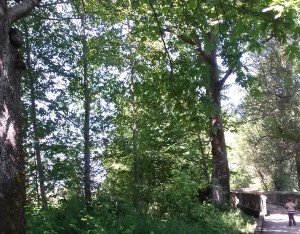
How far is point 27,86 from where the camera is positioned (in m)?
13.0

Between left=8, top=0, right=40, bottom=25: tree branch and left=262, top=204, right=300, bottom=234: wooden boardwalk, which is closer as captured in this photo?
left=8, top=0, right=40, bottom=25: tree branch

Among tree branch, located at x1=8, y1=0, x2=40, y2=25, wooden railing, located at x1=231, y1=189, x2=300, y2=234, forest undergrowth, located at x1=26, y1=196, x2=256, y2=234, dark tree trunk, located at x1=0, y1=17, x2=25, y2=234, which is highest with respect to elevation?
tree branch, located at x1=8, y1=0, x2=40, y2=25

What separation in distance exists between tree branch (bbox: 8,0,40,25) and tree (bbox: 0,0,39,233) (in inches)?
1.3

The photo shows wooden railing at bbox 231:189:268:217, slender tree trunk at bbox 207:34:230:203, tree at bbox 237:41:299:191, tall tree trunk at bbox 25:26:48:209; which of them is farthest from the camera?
tree at bbox 237:41:299:191

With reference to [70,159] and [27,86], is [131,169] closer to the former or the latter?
[70,159]

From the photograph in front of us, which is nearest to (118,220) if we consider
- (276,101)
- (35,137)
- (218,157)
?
(35,137)

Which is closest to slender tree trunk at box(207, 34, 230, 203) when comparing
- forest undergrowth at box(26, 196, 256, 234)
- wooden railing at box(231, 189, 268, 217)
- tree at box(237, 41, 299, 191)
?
wooden railing at box(231, 189, 268, 217)

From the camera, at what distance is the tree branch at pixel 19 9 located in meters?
5.56

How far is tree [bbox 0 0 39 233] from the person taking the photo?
470cm

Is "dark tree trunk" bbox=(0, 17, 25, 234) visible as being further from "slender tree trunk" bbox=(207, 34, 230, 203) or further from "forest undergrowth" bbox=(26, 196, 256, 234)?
"slender tree trunk" bbox=(207, 34, 230, 203)

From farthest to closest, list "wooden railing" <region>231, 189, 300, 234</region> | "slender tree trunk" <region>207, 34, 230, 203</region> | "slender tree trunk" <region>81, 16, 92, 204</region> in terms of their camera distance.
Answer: "wooden railing" <region>231, 189, 300, 234</region>
"slender tree trunk" <region>207, 34, 230, 203</region>
"slender tree trunk" <region>81, 16, 92, 204</region>

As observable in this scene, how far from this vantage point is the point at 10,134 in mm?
4922

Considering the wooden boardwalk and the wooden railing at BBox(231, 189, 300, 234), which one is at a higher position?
the wooden railing at BBox(231, 189, 300, 234)

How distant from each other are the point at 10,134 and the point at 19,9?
2.18 metres
